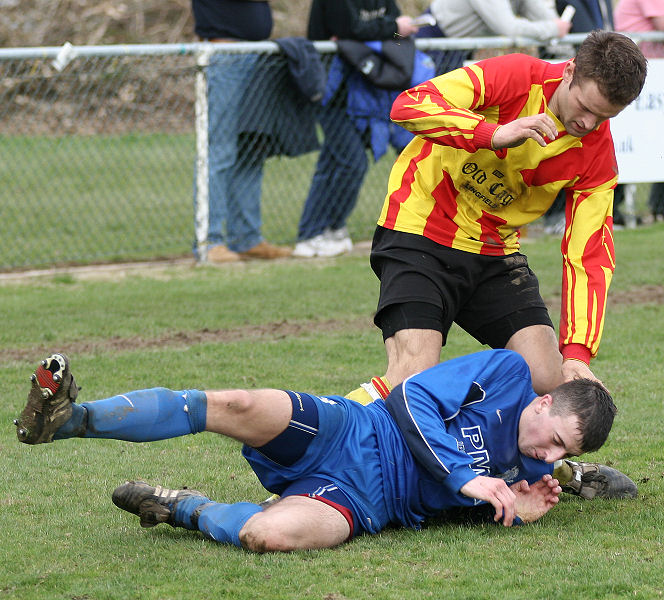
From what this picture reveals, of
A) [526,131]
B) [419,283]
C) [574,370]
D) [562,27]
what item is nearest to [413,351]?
[419,283]

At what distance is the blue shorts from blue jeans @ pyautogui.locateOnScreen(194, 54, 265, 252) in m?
5.46

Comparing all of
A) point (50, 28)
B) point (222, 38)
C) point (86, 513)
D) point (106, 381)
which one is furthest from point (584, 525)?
point (50, 28)

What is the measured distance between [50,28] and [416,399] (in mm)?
15651

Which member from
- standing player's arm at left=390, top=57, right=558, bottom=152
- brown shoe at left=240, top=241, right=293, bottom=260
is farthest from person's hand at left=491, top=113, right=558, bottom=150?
brown shoe at left=240, top=241, right=293, bottom=260

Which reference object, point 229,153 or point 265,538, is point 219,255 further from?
point 265,538

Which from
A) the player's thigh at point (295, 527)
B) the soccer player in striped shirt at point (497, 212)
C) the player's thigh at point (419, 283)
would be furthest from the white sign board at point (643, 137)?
the player's thigh at point (295, 527)

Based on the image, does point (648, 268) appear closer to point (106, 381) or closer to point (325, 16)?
point (325, 16)

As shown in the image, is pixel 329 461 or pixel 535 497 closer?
pixel 329 461

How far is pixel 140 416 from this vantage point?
366 centimetres

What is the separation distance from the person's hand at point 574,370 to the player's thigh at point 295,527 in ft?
3.66

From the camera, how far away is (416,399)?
160 inches

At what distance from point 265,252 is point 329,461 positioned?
5905 millimetres

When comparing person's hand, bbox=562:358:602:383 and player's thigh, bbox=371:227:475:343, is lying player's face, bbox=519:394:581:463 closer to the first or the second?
person's hand, bbox=562:358:602:383

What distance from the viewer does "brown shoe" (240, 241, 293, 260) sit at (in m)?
9.79
